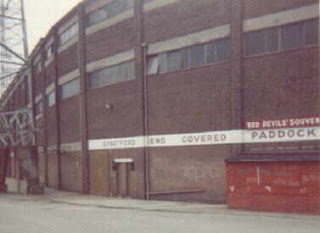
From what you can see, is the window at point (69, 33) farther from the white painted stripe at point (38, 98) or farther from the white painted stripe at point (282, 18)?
the white painted stripe at point (282, 18)

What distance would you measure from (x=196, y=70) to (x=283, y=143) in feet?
19.7

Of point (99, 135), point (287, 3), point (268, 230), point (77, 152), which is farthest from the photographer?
point (77, 152)

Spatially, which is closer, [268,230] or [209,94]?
[268,230]

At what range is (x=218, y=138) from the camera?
2388 centimetres

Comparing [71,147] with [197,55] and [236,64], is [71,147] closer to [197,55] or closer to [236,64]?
[197,55]

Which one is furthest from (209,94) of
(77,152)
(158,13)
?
(77,152)

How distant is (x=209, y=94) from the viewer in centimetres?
2439

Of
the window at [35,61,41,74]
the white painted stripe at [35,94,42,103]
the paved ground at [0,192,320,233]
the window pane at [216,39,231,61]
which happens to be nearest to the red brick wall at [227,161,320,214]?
the paved ground at [0,192,320,233]

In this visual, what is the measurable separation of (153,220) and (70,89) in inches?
747

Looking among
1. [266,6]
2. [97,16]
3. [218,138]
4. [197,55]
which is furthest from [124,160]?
[266,6]

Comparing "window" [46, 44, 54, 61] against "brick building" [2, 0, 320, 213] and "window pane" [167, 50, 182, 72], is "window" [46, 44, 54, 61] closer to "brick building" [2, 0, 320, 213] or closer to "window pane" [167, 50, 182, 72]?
"brick building" [2, 0, 320, 213]

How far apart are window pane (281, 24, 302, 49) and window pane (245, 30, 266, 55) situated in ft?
3.30

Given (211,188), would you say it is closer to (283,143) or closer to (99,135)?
(283,143)

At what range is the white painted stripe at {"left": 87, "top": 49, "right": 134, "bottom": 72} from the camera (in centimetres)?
2833
